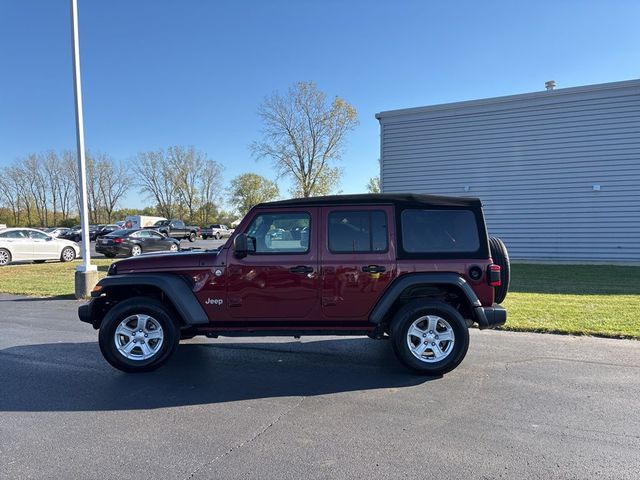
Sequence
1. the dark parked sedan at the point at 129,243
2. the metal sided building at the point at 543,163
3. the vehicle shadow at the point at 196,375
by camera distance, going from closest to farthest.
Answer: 1. the vehicle shadow at the point at 196,375
2. the metal sided building at the point at 543,163
3. the dark parked sedan at the point at 129,243

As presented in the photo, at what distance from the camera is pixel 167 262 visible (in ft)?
15.8

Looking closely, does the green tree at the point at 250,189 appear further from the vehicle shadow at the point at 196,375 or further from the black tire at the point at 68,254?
the vehicle shadow at the point at 196,375

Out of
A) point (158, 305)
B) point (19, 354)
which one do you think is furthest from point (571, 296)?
point (19, 354)

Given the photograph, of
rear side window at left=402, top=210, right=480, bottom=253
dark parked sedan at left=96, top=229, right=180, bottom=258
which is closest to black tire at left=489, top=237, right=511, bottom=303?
rear side window at left=402, top=210, right=480, bottom=253

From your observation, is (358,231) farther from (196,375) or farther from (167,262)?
(196,375)

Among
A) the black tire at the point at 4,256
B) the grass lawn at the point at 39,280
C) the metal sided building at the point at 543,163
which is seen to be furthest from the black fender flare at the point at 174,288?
the black tire at the point at 4,256

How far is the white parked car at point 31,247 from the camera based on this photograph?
1675 centimetres

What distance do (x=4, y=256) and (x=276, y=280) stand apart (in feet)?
55.2

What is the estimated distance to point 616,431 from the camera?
3322mm

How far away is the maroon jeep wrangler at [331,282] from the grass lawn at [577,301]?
260cm

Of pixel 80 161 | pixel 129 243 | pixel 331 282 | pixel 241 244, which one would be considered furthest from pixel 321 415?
pixel 129 243

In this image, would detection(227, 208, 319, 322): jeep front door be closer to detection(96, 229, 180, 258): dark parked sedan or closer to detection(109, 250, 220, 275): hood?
detection(109, 250, 220, 275): hood

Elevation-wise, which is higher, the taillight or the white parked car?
the white parked car

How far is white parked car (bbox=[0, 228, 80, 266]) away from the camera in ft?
55.0
